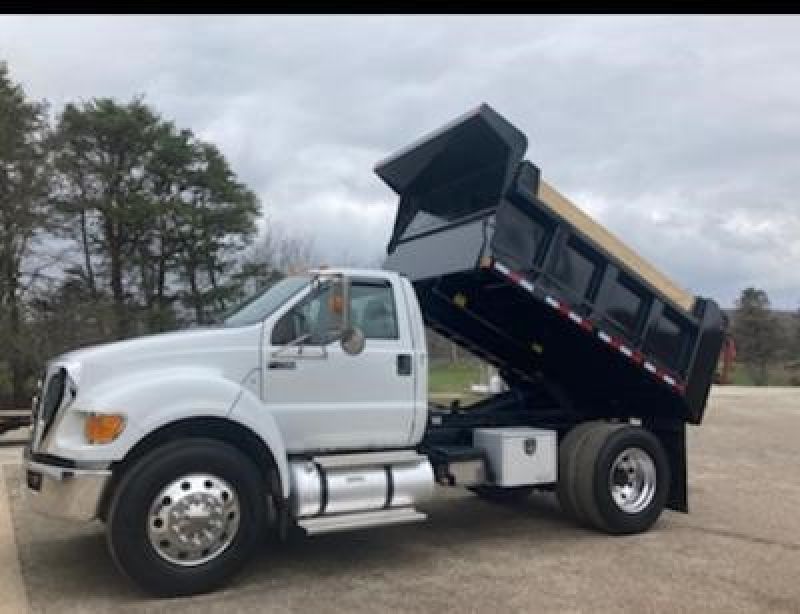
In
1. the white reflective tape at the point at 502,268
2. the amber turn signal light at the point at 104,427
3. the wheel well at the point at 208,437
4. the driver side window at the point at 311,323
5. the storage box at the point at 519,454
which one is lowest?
the storage box at the point at 519,454

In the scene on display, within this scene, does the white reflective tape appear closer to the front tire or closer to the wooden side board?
the wooden side board

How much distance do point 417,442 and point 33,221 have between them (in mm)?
25079

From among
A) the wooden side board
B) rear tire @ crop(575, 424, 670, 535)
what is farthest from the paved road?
the wooden side board

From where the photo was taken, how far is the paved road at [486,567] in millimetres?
5449

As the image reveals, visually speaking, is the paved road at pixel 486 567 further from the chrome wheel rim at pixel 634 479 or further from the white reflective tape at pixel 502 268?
the white reflective tape at pixel 502 268

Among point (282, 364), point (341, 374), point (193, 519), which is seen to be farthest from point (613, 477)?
point (193, 519)

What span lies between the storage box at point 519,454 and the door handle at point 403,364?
3.88 feet

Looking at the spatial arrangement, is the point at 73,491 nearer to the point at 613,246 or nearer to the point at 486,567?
the point at 486,567

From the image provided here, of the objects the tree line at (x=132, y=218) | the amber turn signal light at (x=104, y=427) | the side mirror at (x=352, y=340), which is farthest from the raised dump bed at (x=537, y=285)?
the tree line at (x=132, y=218)

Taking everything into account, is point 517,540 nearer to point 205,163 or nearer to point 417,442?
point 417,442

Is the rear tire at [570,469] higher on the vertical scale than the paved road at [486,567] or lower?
higher

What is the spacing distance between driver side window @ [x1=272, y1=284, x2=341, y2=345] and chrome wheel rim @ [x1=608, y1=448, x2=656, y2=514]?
9.99 ft

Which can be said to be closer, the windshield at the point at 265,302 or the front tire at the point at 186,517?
the front tire at the point at 186,517

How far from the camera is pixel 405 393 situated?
6746 millimetres
